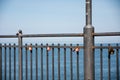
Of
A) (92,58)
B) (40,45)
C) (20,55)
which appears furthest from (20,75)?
(92,58)

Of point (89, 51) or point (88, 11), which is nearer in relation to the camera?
point (88, 11)

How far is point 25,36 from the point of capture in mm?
7691

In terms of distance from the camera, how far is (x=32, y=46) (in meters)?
7.55

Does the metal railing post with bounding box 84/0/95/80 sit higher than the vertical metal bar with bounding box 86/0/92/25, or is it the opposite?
the vertical metal bar with bounding box 86/0/92/25

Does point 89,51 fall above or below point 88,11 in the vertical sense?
below

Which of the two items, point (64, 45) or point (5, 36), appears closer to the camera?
point (64, 45)

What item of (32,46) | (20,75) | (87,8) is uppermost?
(87,8)

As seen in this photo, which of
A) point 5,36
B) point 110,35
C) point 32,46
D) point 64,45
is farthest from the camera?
point 5,36

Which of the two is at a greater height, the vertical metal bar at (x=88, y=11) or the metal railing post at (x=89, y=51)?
the vertical metal bar at (x=88, y=11)

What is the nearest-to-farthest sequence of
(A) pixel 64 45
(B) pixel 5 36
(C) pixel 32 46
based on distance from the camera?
(A) pixel 64 45, (C) pixel 32 46, (B) pixel 5 36

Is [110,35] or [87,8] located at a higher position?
[87,8]

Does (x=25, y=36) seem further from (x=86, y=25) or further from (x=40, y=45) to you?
(x=86, y=25)

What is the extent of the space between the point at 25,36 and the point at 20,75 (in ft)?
2.95

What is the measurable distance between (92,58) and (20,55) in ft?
6.30
